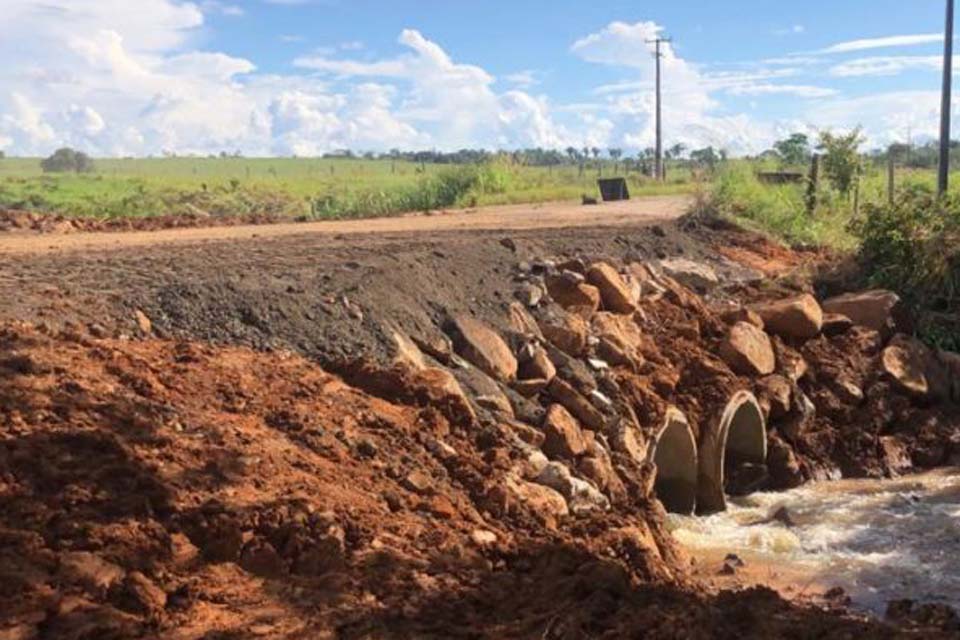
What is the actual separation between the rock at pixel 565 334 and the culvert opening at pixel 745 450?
1.63m

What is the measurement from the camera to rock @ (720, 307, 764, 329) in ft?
37.0

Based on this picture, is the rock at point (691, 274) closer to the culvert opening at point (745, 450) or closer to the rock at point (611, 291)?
the rock at point (611, 291)

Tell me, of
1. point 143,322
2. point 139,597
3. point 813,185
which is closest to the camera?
point 139,597

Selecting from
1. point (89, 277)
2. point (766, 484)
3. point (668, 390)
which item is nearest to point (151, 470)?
point (89, 277)

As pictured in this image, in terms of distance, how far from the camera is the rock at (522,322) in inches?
359

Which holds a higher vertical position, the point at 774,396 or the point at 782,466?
the point at 774,396

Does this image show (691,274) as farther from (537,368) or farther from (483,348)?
(483,348)

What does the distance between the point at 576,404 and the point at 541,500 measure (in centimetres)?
202

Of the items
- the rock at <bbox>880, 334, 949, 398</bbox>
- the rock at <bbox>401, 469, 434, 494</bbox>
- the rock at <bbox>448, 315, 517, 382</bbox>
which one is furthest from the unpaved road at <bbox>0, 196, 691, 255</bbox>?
the rock at <bbox>401, 469, 434, 494</bbox>

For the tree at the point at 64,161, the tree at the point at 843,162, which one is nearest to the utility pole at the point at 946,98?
the tree at the point at 843,162

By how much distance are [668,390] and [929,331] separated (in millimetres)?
4201

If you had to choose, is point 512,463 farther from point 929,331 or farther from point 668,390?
point 929,331

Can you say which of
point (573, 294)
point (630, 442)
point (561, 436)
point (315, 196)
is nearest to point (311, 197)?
point (315, 196)

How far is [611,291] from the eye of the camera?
10664mm
